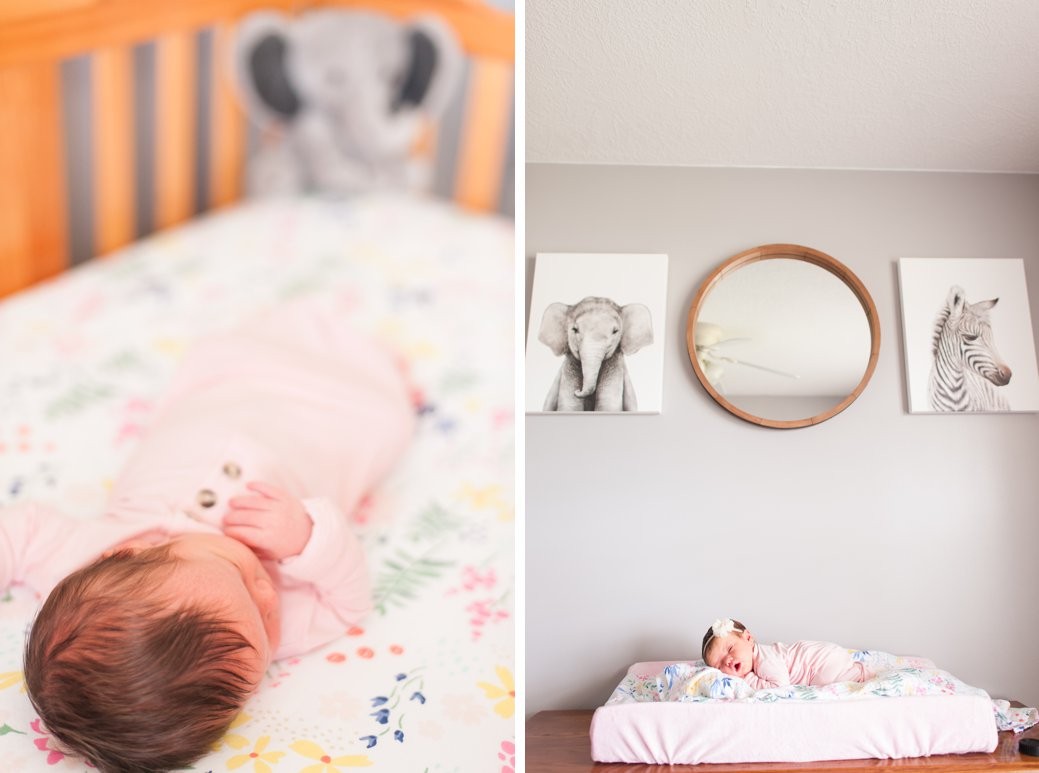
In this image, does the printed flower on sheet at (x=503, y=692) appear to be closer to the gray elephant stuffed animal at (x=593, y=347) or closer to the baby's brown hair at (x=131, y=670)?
the baby's brown hair at (x=131, y=670)

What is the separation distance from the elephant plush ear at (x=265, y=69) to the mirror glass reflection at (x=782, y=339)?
1940mm

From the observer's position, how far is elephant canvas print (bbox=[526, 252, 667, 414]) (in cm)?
250

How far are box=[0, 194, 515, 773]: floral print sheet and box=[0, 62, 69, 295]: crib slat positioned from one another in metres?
0.05

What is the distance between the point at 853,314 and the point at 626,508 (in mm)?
998

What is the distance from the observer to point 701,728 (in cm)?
166

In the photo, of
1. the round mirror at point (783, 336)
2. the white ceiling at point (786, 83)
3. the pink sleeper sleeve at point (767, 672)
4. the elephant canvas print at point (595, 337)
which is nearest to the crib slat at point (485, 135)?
the white ceiling at point (786, 83)

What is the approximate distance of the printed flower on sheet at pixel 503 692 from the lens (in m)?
0.71

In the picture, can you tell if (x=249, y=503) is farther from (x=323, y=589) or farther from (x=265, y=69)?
(x=265, y=69)

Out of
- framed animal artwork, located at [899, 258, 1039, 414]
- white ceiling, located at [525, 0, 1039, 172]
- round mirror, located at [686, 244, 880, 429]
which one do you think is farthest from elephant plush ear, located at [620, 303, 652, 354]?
Answer: framed animal artwork, located at [899, 258, 1039, 414]

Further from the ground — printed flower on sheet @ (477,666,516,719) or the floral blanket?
printed flower on sheet @ (477,666,516,719)

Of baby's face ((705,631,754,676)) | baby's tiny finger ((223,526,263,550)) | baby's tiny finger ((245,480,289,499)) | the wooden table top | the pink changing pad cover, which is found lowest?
the wooden table top

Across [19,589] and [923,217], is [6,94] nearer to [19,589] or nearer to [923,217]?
[19,589]

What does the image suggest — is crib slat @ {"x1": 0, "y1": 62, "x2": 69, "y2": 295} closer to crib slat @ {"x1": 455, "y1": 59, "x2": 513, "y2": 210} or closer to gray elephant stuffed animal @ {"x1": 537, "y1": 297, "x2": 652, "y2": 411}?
crib slat @ {"x1": 455, "y1": 59, "x2": 513, "y2": 210}

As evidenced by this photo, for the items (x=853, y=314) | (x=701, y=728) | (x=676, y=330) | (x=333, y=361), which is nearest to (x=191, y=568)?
(x=333, y=361)
